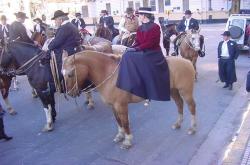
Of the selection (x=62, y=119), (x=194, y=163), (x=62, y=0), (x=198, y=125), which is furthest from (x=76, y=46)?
(x=62, y=0)

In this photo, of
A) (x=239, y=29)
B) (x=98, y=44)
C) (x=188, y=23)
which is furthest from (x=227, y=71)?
(x=239, y=29)

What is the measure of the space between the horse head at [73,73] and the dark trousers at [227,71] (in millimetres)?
6123

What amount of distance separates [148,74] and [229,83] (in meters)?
5.52

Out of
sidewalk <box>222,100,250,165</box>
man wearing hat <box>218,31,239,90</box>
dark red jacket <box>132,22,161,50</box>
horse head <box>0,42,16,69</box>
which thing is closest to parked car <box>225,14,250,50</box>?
man wearing hat <box>218,31,239,90</box>

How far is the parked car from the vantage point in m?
18.8

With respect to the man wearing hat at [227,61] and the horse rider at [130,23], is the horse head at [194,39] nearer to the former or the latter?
the man wearing hat at [227,61]

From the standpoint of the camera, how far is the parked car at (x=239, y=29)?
18.8 meters

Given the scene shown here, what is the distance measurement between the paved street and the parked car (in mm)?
7653

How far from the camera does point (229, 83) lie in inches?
469

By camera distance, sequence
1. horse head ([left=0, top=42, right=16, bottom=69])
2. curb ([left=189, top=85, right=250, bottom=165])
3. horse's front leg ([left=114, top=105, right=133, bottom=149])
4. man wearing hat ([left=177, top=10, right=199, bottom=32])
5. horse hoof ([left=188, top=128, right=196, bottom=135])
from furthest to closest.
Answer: man wearing hat ([left=177, top=10, right=199, bottom=32]), horse head ([left=0, top=42, right=16, bottom=69]), horse hoof ([left=188, top=128, right=196, bottom=135]), horse's front leg ([left=114, top=105, right=133, bottom=149]), curb ([left=189, top=85, right=250, bottom=165])

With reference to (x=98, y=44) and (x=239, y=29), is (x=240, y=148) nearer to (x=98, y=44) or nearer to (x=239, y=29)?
(x=98, y=44)

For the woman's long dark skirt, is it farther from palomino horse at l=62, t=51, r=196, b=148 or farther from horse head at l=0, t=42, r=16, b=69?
horse head at l=0, t=42, r=16, b=69

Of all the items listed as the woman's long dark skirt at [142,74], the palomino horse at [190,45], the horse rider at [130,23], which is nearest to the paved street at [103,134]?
the woman's long dark skirt at [142,74]

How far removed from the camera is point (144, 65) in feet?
23.4
